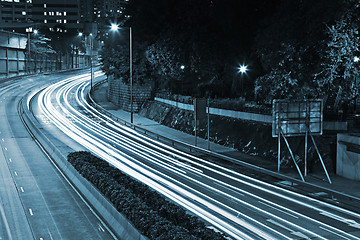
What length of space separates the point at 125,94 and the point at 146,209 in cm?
4957

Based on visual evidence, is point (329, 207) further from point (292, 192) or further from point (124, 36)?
point (124, 36)

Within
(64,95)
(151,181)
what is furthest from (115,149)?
(64,95)

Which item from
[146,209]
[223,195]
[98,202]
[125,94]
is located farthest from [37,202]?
[125,94]

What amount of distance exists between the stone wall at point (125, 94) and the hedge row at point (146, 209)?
37256 millimetres

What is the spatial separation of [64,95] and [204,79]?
35.7 metres

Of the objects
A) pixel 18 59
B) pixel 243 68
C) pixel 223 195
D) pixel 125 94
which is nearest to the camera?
pixel 223 195

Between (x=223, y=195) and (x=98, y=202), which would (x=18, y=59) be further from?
(x=223, y=195)

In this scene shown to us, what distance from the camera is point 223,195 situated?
21.1 metres

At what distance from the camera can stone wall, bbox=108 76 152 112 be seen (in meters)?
60.1

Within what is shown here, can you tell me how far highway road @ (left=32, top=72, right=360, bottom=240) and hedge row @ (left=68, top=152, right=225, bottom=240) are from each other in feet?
6.06

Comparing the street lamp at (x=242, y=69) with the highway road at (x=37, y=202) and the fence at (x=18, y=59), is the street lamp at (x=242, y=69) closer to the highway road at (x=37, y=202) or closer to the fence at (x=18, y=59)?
the highway road at (x=37, y=202)

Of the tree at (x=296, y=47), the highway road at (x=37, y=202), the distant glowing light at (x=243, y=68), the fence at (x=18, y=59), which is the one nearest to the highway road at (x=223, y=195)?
the highway road at (x=37, y=202)

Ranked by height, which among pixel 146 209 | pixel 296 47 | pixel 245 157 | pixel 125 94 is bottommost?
pixel 245 157

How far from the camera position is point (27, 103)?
68188 millimetres
